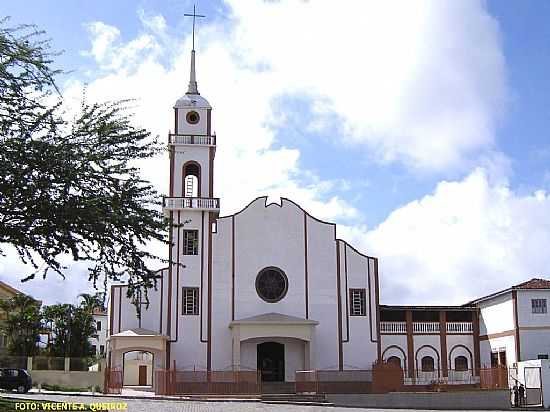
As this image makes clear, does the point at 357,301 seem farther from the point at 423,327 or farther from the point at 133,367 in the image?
the point at 133,367

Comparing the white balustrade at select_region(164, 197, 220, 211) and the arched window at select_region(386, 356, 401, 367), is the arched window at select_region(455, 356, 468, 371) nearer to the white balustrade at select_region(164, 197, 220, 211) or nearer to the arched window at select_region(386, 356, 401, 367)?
the arched window at select_region(386, 356, 401, 367)

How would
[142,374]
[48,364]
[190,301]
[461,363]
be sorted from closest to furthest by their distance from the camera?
1. [190,301]
2. [48,364]
3. [461,363]
4. [142,374]

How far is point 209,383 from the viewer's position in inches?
1347

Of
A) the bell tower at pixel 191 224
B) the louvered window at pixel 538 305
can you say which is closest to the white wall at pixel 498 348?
the louvered window at pixel 538 305

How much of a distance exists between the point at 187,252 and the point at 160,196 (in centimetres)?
2280

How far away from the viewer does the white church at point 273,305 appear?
37.6m

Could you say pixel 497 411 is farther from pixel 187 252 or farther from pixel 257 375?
pixel 187 252

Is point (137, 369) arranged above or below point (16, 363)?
below

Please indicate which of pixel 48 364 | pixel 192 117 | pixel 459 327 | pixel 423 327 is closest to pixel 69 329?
pixel 48 364

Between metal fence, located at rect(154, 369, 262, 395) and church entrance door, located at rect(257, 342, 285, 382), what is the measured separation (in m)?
4.29

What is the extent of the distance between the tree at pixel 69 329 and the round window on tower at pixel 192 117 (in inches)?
654

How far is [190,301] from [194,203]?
4.94 m

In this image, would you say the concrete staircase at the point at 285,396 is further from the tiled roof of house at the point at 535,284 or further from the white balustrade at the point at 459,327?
the tiled roof of house at the point at 535,284

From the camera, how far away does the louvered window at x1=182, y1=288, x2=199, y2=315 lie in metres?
38.1
